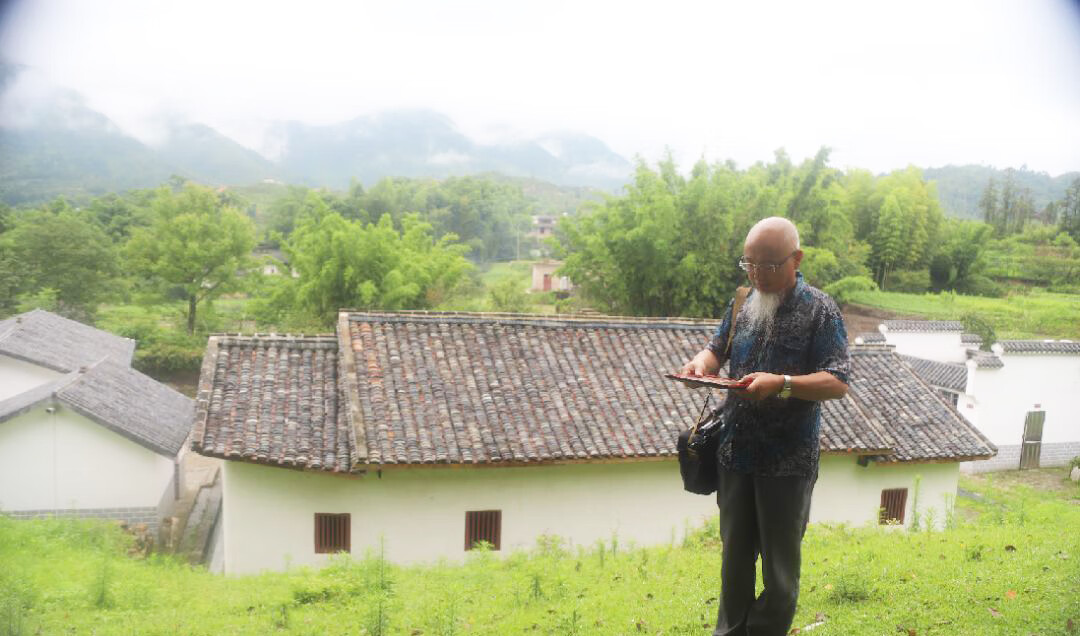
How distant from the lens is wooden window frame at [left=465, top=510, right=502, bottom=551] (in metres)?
9.12

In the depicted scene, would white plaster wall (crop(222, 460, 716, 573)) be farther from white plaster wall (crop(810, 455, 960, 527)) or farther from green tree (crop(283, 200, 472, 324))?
green tree (crop(283, 200, 472, 324))

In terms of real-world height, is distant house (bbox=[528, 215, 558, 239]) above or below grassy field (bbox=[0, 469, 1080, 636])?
above

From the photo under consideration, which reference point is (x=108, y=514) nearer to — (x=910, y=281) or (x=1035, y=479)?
(x=1035, y=479)

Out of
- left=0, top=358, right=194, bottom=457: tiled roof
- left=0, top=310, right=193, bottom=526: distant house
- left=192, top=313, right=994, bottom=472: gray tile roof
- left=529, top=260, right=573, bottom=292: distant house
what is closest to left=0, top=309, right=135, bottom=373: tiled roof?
left=0, top=310, right=193, bottom=526: distant house

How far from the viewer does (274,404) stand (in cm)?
949

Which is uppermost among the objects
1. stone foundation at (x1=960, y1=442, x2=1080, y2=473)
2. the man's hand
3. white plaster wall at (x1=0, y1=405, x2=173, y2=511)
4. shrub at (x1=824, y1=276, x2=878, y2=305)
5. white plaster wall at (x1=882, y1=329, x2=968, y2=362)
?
the man's hand

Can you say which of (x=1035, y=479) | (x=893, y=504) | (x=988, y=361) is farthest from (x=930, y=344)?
(x=893, y=504)

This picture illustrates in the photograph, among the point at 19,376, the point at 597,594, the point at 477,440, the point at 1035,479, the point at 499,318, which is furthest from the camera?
the point at 1035,479

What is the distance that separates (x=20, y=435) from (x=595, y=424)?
29.3 ft

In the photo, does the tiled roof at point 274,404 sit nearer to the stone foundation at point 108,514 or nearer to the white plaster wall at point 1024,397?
the stone foundation at point 108,514

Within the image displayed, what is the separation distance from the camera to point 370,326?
10.8 meters

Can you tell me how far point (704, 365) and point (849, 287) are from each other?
25.8m

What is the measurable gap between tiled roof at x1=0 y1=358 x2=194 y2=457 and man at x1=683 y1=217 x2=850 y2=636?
11687 mm

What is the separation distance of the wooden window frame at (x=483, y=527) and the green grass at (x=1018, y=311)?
17.3 metres
